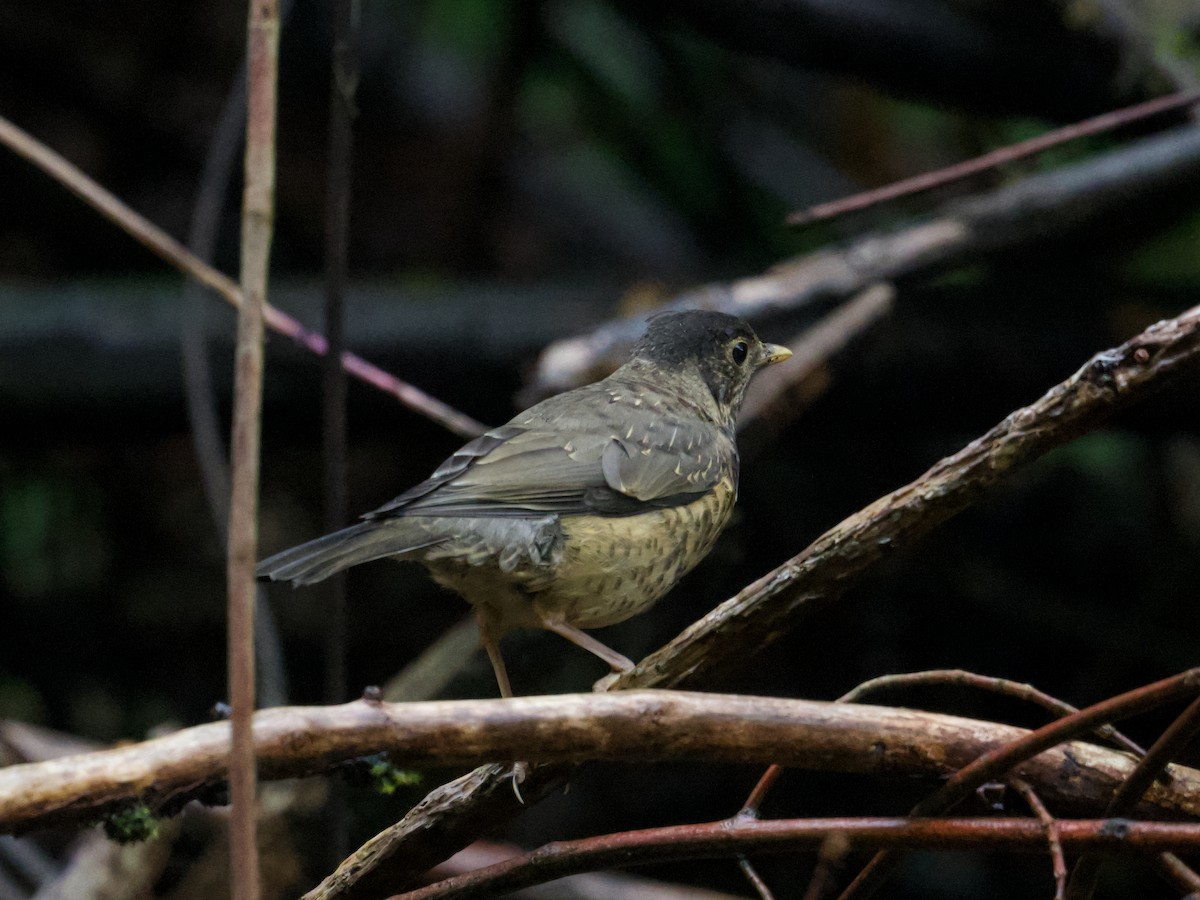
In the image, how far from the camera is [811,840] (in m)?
1.77

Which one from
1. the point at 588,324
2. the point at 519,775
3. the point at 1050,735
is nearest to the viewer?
the point at 1050,735

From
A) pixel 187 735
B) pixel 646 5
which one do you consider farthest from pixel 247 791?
pixel 646 5

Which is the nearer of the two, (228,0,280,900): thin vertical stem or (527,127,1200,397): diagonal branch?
(228,0,280,900): thin vertical stem

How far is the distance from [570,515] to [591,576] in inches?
6.4

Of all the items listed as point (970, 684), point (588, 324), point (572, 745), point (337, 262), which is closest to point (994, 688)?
point (970, 684)

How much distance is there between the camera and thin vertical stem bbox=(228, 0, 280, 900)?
1226 millimetres

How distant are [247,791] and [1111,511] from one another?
5464 mm

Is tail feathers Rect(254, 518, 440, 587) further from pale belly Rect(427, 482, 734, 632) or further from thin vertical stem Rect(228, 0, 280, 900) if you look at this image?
thin vertical stem Rect(228, 0, 280, 900)

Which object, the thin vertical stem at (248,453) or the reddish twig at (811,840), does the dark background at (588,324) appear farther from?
the thin vertical stem at (248,453)

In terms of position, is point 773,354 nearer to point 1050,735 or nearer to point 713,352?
point 713,352

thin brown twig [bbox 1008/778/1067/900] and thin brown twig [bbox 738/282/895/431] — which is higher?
thin brown twig [bbox 738/282/895/431]

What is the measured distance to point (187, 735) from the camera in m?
1.56

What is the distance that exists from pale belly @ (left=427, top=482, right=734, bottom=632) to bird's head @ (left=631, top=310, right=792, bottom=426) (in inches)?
29.5

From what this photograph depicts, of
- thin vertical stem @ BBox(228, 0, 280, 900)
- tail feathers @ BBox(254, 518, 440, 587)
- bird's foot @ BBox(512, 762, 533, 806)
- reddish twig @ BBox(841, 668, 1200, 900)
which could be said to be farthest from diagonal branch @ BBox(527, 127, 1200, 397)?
thin vertical stem @ BBox(228, 0, 280, 900)
